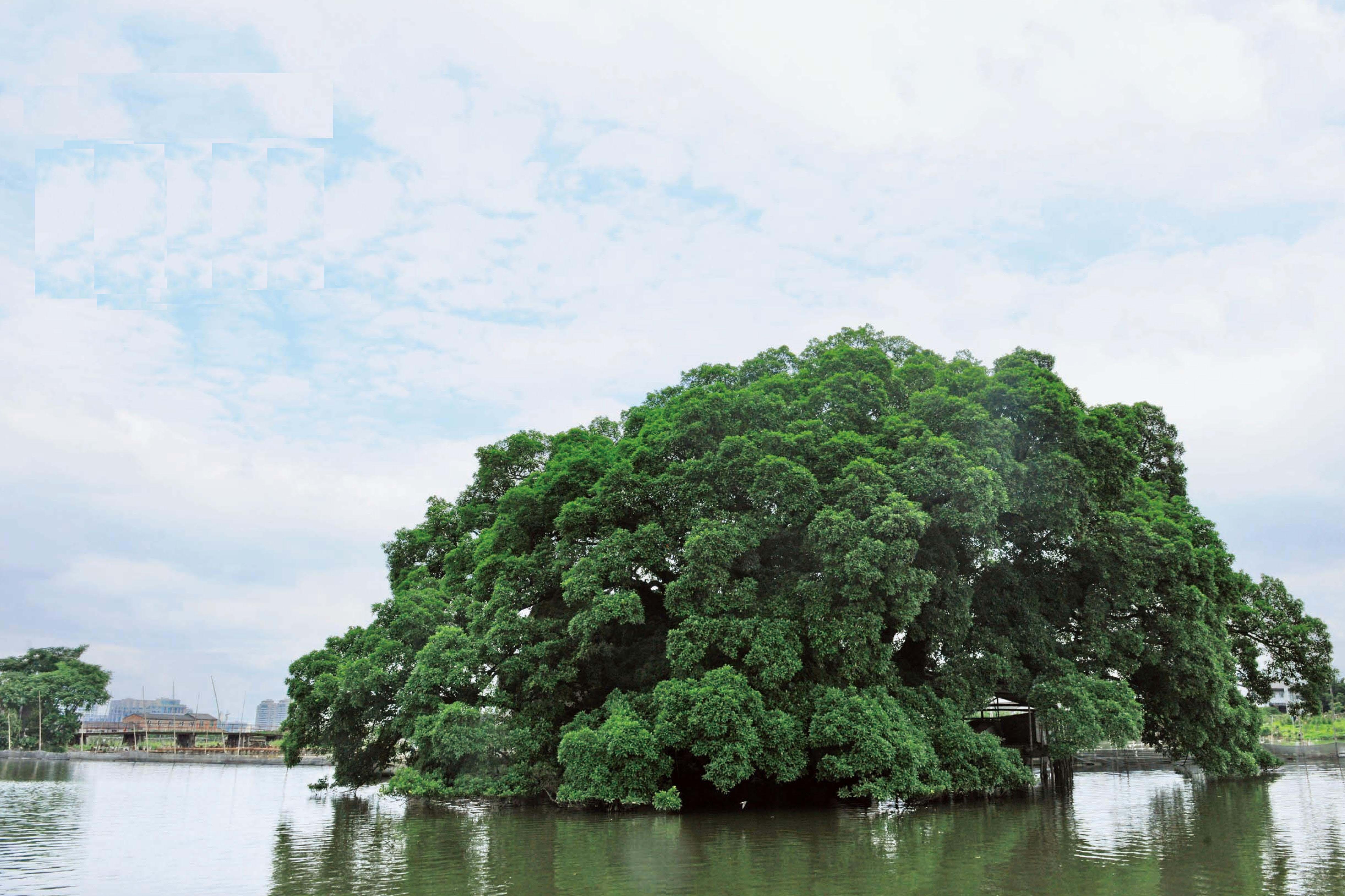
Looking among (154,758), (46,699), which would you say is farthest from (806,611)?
(46,699)

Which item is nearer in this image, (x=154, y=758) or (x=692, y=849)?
(x=692, y=849)

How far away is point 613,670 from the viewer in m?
25.2

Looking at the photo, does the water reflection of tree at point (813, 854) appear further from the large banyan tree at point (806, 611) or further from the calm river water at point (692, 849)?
the large banyan tree at point (806, 611)

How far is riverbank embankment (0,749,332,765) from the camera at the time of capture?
6788 cm

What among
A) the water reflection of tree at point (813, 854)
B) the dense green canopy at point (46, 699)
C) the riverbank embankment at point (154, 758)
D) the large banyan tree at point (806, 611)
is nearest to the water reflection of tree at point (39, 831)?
the water reflection of tree at point (813, 854)

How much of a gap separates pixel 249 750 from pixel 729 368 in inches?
2623

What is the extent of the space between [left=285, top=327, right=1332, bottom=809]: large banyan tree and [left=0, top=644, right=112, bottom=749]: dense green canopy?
6036 cm

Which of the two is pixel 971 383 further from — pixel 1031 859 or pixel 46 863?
pixel 46 863

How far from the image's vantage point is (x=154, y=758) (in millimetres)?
70562

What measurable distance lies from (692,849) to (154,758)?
6990 centimetres

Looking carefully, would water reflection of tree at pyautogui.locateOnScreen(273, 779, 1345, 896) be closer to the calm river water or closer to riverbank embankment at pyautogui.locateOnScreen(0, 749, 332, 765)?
the calm river water

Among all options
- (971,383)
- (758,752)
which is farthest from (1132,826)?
(971,383)

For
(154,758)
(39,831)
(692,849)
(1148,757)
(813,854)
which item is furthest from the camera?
(154,758)

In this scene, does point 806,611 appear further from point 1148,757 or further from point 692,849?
point 1148,757
